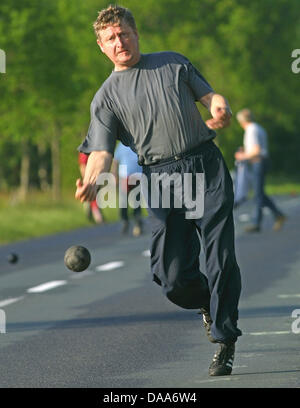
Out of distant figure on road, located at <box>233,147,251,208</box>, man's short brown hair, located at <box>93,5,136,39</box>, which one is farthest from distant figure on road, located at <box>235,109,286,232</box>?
man's short brown hair, located at <box>93,5,136,39</box>

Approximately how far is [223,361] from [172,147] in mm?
1274

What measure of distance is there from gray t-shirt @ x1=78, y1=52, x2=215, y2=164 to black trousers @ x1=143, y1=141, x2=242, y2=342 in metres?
0.10

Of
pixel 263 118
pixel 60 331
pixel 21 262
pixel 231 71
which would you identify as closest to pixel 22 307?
pixel 60 331

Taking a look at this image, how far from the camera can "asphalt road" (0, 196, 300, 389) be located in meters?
7.89

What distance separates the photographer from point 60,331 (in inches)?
398

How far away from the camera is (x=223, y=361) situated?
786 centimetres

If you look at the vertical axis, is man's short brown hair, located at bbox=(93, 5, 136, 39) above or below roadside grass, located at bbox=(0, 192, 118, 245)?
above

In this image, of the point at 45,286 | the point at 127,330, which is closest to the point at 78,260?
the point at 127,330

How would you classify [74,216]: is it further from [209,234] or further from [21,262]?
[209,234]

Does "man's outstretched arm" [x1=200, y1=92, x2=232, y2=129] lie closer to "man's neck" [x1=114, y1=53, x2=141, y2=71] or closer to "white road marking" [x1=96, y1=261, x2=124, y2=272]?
"man's neck" [x1=114, y1=53, x2=141, y2=71]

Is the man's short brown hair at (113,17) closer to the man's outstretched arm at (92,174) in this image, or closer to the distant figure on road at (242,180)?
the man's outstretched arm at (92,174)

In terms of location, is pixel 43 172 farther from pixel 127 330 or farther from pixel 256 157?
pixel 127 330

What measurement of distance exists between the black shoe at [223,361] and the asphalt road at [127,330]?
0.05 meters

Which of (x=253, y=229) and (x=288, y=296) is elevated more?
(x=288, y=296)
